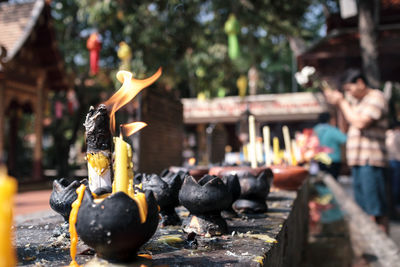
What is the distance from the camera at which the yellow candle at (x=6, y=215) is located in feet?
1.62

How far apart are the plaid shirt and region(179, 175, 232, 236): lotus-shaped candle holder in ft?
9.55

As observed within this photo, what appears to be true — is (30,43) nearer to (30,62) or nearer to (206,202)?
(30,62)

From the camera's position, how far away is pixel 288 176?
2.83m

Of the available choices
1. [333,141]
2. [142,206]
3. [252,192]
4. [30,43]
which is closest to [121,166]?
[142,206]

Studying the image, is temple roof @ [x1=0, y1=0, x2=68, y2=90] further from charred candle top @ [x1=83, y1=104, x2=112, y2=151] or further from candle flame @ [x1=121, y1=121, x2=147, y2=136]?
candle flame @ [x1=121, y1=121, x2=147, y2=136]

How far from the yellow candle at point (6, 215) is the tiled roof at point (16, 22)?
9156mm

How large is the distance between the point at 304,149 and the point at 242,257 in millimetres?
4523

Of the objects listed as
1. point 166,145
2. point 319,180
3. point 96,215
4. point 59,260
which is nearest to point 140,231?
point 96,215

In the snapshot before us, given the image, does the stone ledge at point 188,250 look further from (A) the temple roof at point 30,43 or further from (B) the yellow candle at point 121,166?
(A) the temple roof at point 30,43

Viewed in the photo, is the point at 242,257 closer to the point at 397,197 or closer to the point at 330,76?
the point at 330,76

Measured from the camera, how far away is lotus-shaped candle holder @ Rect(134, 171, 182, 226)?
1507mm

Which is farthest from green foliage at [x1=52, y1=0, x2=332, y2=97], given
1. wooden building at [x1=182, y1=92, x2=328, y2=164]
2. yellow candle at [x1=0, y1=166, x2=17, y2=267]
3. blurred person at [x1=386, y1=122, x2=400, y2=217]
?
yellow candle at [x1=0, y1=166, x2=17, y2=267]

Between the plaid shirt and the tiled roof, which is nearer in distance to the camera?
the plaid shirt

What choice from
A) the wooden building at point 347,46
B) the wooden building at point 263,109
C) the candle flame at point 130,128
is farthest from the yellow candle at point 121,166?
the wooden building at point 263,109
